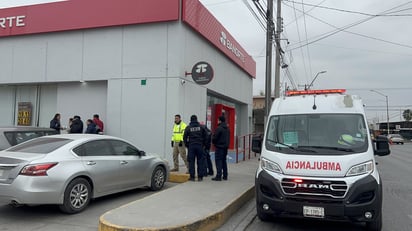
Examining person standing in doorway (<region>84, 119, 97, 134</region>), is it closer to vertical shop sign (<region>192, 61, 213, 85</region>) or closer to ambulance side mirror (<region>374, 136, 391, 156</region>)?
vertical shop sign (<region>192, 61, 213, 85</region>)

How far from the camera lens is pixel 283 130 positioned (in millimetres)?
6156

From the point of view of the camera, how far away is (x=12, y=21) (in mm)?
15133

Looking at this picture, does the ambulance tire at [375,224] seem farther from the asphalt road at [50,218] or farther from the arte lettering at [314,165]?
the asphalt road at [50,218]

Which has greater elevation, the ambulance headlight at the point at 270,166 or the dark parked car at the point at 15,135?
the dark parked car at the point at 15,135

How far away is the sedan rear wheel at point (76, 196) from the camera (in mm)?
6297

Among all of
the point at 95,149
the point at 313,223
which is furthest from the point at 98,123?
the point at 313,223

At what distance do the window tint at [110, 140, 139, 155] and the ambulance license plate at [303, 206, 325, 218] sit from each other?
4397 millimetres

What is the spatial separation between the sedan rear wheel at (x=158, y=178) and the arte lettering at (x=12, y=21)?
10.2 meters

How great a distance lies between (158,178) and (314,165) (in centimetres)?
479

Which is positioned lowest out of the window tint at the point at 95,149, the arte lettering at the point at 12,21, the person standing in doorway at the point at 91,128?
the window tint at the point at 95,149

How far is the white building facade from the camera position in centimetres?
1270

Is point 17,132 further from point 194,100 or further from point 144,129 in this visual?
point 194,100

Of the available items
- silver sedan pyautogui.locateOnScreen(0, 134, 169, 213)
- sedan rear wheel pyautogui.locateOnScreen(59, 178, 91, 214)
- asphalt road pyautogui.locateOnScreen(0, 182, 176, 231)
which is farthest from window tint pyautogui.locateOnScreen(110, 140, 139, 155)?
sedan rear wheel pyautogui.locateOnScreen(59, 178, 91, 214)

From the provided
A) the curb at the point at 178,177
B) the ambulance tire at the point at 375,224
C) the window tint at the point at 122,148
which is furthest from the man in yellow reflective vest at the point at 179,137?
the ambulance tire at the point at 375,224
